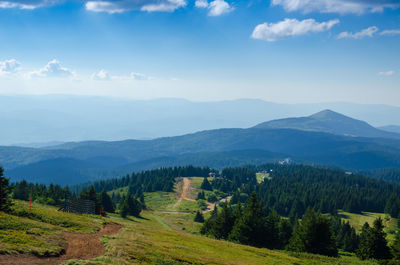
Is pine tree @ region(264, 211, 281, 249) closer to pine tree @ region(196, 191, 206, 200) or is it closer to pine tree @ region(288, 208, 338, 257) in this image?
pine tree @ region(288, 208, 338, 257)

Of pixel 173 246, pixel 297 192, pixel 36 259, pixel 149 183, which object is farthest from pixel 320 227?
pixel 149 183

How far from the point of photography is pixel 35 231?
29891 mm

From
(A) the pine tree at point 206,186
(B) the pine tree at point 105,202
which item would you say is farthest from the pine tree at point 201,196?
(B) the pine tree at point 105,202

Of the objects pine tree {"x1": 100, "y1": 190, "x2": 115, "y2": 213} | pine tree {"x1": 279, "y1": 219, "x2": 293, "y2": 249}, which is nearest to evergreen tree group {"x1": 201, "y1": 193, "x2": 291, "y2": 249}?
pine tree {"x1": 279, "y1": 219, "x2": 293, "y2": 249}

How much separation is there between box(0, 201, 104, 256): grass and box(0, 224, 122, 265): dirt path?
0.76 m

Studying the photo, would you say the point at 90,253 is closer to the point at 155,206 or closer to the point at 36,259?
the point at 36,259

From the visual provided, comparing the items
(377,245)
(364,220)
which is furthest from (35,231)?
(364,220)

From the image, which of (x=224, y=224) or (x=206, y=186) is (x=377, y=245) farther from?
(x=206, y=186)

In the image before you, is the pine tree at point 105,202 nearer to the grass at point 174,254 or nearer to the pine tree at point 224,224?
the pine tree at point 224,224

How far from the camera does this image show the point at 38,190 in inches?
4289

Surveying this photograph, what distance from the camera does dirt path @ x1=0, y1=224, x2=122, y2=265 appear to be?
73.2ft

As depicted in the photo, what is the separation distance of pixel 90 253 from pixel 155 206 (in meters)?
129

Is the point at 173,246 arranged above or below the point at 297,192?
above

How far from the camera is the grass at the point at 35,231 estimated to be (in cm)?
2468
